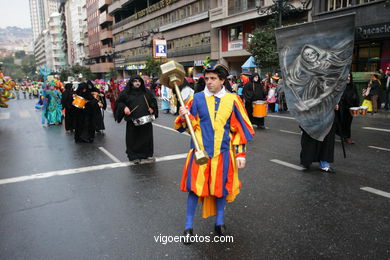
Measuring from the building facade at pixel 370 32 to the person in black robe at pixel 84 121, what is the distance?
618 inches

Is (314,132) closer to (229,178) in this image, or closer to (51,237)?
(229,178)

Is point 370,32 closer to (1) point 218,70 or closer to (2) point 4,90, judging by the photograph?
(2) point 4,90

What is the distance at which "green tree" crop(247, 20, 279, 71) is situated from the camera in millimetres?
21203

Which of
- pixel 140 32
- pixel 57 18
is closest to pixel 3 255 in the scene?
pixel 140 32

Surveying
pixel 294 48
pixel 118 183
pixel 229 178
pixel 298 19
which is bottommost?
pixel 118 183

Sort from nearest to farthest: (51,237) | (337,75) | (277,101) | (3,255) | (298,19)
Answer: (3,255), (51,237), (337,75), (277,101), (298,19)

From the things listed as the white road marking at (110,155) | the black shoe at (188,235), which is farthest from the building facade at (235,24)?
the black shoe at (188,235)

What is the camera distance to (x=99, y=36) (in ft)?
275

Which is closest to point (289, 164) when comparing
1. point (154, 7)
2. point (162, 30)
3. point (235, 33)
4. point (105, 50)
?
point (235, 33)

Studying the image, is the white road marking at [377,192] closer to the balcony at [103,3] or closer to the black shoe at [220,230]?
the black shoe at [220,230]

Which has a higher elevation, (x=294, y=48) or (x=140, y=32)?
(x=140, y=32)

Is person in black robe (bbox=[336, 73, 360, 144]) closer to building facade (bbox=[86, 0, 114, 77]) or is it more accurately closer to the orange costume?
the orange costume

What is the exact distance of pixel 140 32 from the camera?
58.9 m

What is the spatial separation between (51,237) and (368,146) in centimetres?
693
